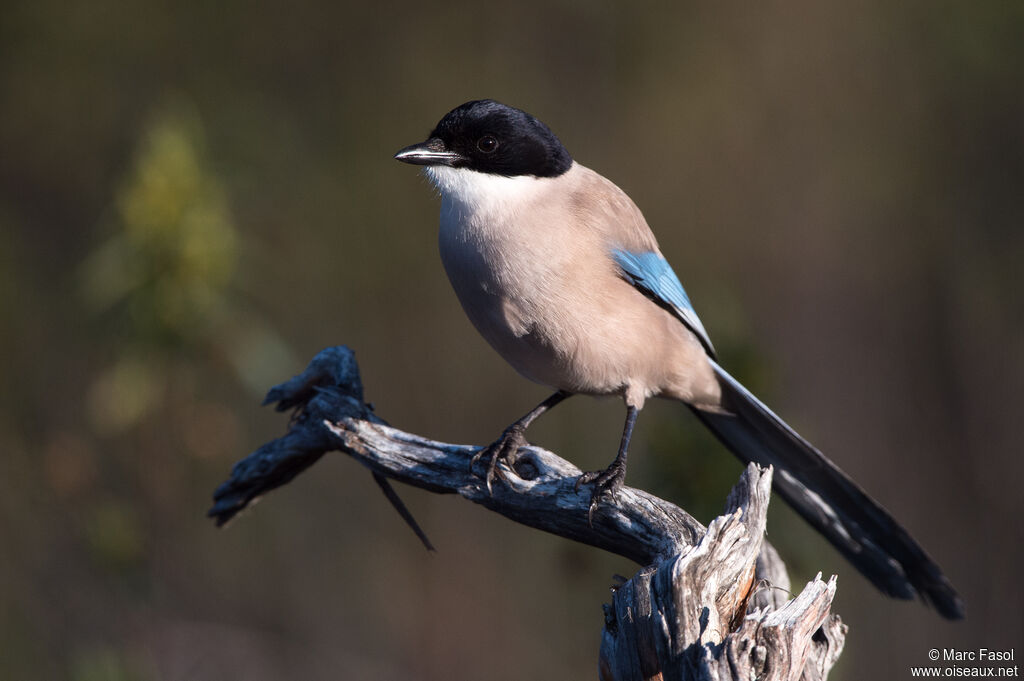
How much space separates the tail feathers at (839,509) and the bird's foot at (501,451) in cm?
101

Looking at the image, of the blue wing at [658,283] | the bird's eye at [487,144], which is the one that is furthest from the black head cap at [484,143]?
the blue wing at [658,283]

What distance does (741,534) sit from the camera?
9.95 ft

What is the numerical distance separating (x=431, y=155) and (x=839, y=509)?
2402mm

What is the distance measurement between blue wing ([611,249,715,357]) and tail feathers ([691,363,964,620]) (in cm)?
23

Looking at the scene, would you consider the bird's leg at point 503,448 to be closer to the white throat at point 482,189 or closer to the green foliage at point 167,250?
the white throat at point 482,189

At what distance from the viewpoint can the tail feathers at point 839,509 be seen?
416 centimetres

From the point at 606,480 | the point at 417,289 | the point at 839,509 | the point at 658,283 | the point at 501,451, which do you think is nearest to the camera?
the point at 606,480

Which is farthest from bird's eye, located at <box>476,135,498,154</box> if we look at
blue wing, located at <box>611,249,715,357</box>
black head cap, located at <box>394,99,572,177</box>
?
blue wing, located at <box>611,249,715,357</box>

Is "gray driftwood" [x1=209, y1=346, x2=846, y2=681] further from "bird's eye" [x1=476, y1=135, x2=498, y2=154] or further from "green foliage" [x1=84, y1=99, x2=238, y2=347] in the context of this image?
"bird's eye" [x1=476, y1=135, x2=498, y2=154]

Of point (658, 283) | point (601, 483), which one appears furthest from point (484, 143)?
point (601, 483)

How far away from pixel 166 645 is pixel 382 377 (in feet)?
12.9

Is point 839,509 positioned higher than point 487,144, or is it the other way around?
point 487,144

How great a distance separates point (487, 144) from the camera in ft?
14.4

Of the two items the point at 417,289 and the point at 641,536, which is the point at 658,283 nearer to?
the point at 641,536
